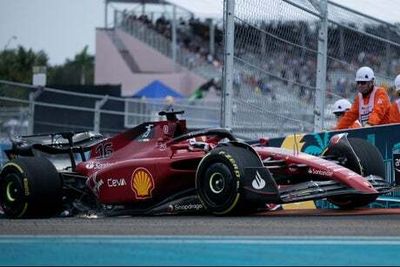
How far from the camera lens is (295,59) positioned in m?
14.6

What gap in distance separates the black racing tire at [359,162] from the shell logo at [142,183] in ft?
6.01

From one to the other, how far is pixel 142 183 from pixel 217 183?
3.20 feet

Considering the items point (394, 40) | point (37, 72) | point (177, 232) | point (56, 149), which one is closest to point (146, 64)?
point (37, 72)

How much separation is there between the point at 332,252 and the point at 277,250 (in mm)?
385

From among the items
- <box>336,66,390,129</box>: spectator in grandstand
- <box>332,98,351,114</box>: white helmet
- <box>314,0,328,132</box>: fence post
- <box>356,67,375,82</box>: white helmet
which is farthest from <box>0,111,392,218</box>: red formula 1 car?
<box>332,98,351,114</box>: white helmet

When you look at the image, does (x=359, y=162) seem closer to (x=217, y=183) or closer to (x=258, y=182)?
(x=258, y=182)

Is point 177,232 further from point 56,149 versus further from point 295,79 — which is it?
point 295,79

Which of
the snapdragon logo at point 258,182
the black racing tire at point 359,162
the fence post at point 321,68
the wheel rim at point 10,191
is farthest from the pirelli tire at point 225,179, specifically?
the fence post at point 321,68

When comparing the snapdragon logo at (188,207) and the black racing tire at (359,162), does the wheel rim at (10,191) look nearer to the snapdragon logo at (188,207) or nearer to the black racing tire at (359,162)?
the snapdragon logo at (188,207)

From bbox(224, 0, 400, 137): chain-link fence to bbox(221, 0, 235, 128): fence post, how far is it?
16 millimetres

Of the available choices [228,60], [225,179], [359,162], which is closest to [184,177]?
[225,179]

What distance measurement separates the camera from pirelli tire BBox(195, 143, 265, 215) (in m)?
9.73

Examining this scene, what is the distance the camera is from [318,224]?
890 centimetres

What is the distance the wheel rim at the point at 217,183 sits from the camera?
988 centimetres
